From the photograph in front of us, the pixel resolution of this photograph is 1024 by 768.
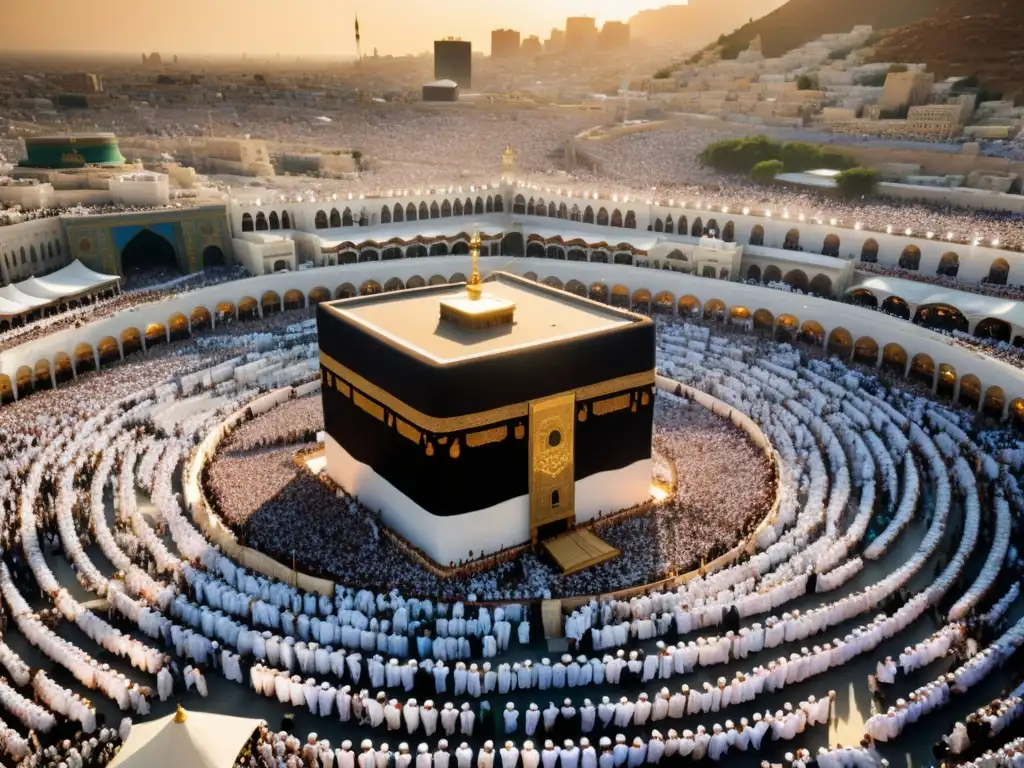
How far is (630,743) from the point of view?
11.8 meters

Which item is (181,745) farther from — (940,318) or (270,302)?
(940,318)

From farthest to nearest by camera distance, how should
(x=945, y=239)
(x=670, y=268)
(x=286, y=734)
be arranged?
(x=670, y=268), (x=945, y=239), (x=286, y=734)

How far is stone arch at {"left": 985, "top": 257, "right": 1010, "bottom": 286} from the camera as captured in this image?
1166 inches

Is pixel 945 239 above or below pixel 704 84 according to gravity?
below

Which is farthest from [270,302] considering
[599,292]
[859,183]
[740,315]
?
[859,183]

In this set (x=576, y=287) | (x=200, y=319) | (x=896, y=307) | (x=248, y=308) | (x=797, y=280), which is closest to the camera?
(x=896, y=307)

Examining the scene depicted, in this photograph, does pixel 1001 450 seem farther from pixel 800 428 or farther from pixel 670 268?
pixel 670 268

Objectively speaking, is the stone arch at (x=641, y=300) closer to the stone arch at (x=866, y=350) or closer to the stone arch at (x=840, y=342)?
the stone arch at (x=840, y=342)

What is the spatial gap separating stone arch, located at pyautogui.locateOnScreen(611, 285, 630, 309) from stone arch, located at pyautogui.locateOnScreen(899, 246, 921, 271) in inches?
445

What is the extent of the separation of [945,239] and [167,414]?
29.3 m

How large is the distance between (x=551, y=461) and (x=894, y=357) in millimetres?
15656

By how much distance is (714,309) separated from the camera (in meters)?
32.0

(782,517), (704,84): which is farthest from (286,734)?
(704,84)

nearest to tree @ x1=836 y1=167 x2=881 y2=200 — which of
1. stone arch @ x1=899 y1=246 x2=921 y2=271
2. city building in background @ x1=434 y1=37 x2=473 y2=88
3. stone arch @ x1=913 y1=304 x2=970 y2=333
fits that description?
stone arch @ x1=899 y1=246 x2=921 y2=271
